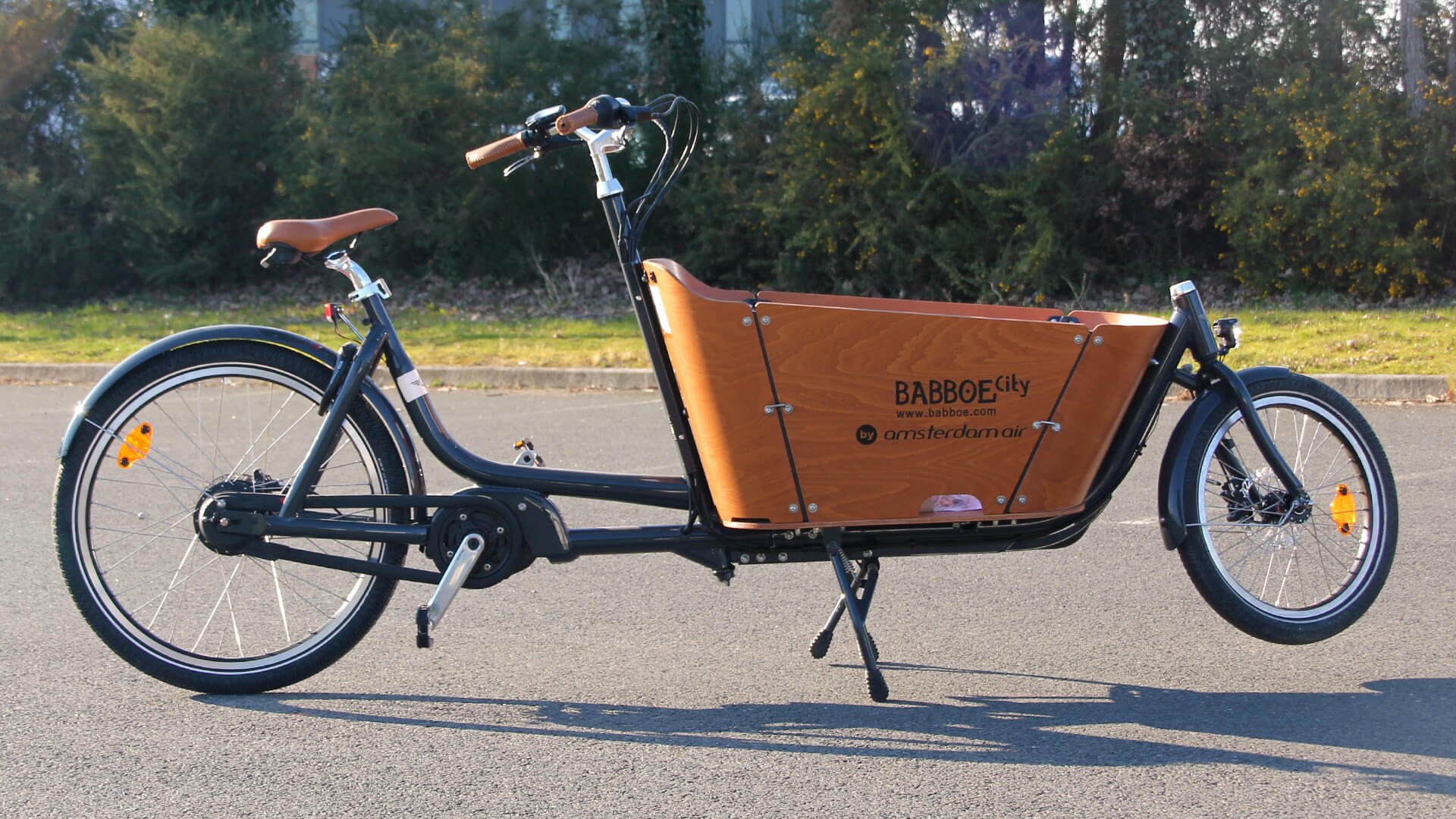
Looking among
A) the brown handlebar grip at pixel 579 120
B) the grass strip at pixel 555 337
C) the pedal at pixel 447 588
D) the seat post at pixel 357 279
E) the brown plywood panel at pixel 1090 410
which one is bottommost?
the grass strip at pixel 555 337

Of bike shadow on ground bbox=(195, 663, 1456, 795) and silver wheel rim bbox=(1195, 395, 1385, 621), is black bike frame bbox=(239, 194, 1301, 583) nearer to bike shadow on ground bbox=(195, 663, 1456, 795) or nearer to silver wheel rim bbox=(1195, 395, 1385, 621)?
silver wheel rim bbox=(1195, 395, 1385, 621)

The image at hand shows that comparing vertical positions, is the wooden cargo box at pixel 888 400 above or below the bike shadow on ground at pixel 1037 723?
above

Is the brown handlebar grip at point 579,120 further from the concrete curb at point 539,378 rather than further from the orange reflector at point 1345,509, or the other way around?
the concrete curb at point 539,378

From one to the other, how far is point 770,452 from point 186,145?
16672mm

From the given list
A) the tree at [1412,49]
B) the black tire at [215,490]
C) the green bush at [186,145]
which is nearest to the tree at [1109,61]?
the tree at [1412,49]

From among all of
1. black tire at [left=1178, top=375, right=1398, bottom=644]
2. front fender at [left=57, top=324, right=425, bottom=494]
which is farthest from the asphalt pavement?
front fender at [left=57, top=324, right=425, bottom=494]

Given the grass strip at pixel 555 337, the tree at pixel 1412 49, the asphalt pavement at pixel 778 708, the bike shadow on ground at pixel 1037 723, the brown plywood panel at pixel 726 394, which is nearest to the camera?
the asphalt pavement at pixel 778 708

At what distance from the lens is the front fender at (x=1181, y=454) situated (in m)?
3.70

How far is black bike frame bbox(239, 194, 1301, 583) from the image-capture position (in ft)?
12.0

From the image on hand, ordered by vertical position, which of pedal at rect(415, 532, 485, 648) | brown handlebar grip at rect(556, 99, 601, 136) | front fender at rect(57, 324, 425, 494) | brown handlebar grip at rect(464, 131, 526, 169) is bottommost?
pedal at rect(415, 532, 485, 648)

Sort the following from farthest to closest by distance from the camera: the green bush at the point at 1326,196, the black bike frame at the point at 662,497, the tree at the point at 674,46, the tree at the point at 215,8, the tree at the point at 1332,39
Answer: the tree at the point at 215,8 → the tree at the point at 674,46 → the tree at the point at 1332,39 → the green bush at the point at 1326,196 → the black bike frame at the point at 662,497

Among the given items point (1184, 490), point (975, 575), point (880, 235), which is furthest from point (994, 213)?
point (1184, 490)

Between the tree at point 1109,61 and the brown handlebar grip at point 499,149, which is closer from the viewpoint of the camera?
the brown handlebar grip at point 499,149

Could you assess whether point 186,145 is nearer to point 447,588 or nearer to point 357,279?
point 357,279
